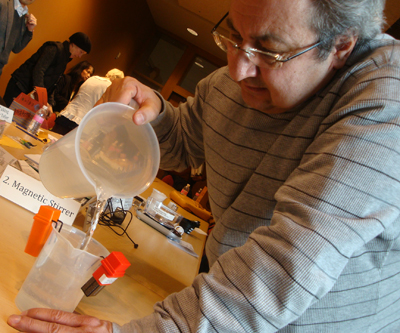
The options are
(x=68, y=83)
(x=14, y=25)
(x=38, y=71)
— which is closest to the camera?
(x=14, y=25)

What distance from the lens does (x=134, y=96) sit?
1047 millimetres

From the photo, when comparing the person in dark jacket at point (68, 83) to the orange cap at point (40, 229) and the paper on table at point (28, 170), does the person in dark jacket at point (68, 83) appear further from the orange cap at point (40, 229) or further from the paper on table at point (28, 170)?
the orange cap at point (40, 229)

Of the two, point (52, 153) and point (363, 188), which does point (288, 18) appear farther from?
point (52, 153)

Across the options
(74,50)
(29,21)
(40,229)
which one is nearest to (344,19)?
(40,229)

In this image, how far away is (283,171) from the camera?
2.78 ft

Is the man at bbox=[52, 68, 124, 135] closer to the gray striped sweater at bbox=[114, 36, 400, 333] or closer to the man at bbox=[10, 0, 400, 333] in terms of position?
the man at bbox=[10, 0, 400, 333]

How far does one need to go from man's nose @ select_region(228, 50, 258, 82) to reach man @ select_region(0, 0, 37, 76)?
10.1 feet

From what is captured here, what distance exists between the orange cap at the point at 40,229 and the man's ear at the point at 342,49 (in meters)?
0.86

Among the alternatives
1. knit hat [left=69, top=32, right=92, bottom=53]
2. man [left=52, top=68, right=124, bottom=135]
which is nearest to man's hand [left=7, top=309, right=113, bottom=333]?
man [left=52, top=68, right=124, bottom=135]

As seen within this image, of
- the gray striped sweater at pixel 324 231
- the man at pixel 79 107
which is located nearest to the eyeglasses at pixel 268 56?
the gray striped sweater at pixel 324 231

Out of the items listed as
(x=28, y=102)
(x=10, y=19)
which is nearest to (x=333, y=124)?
(x=28, y=102)

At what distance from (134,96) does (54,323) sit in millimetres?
715

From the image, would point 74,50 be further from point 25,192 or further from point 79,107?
point 25,192

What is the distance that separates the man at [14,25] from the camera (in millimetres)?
2982
